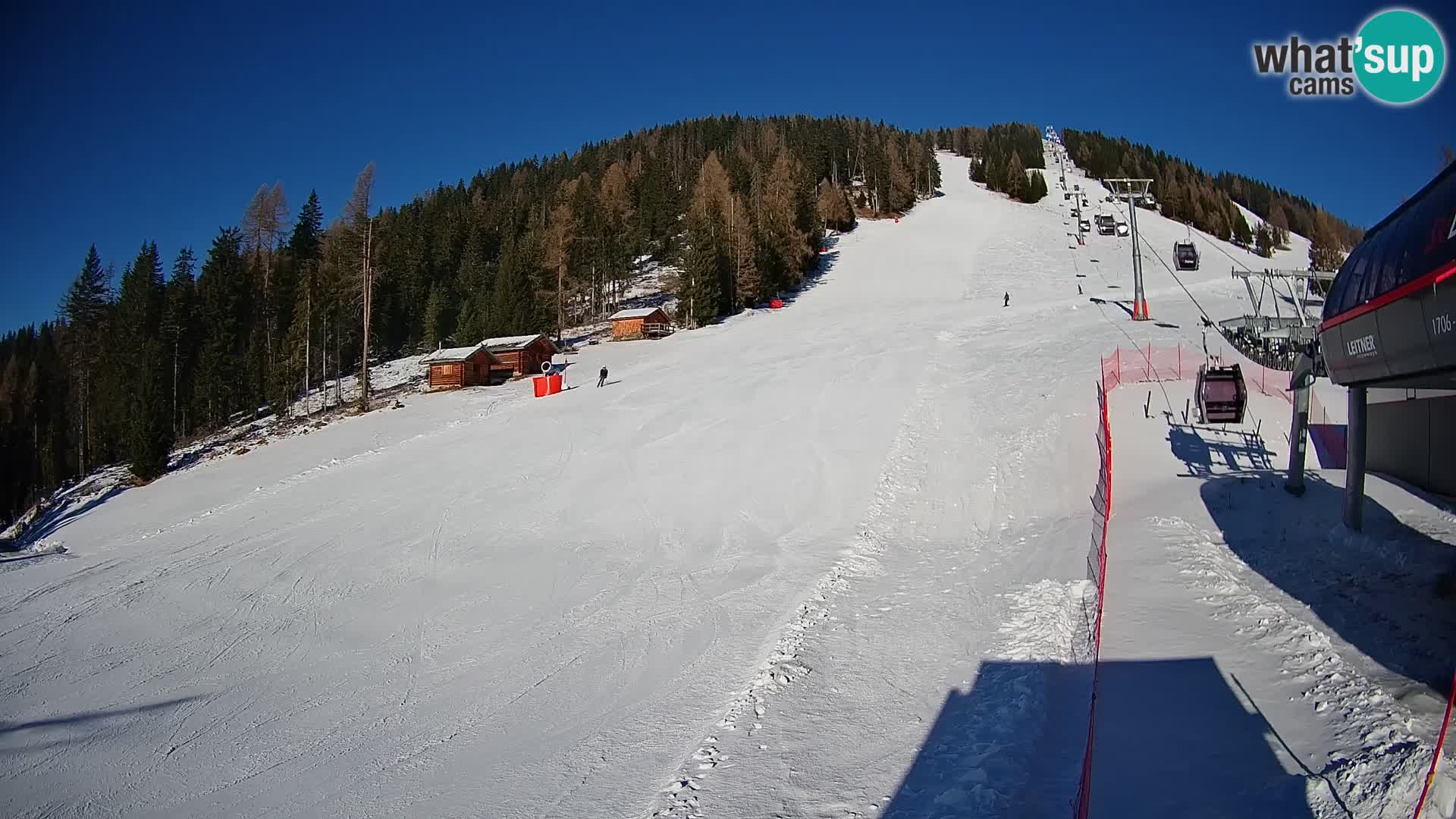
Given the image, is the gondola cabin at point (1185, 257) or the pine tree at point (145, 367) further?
the gondola cabin at point (1185, 257)

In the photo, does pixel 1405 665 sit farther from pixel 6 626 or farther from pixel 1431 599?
pixel 6 626

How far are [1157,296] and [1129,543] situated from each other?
39.6 meters

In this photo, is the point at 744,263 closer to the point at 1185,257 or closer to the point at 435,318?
the point at 435,318

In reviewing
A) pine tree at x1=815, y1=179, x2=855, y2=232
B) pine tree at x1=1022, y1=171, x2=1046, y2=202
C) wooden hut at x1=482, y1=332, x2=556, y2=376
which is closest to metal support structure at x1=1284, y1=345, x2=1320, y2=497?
wooden hut at x1=482, y1=332, x2=556, y2=376

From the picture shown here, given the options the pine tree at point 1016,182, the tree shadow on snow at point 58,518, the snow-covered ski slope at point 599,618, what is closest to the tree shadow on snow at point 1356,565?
the snow-covered ski slope at point 599,618

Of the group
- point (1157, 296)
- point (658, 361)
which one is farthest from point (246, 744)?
point (1157, 296)

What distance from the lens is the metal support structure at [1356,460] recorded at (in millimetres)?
9922

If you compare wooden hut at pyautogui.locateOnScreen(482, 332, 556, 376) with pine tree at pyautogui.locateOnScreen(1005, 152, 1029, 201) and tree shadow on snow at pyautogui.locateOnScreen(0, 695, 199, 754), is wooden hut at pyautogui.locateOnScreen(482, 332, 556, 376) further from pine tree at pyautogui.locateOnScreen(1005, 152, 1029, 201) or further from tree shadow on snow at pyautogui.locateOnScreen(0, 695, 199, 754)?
pine tree at pyautogui.locateOnScreen(1005, 152, 1029, 201)

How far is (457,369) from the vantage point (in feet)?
131

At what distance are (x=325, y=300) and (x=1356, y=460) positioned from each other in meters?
54.5

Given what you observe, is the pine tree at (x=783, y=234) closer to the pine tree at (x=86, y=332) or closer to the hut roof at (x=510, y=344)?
the hut roof at (x=510, y=344)

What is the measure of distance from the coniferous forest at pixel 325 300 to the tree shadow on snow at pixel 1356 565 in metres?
36.5

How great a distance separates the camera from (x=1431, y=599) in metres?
8.20

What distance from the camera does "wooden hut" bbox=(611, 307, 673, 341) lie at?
160 ft
